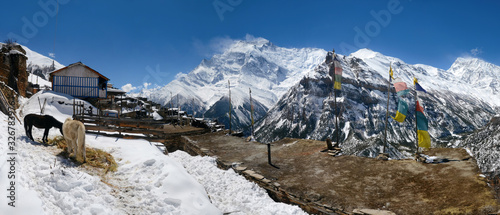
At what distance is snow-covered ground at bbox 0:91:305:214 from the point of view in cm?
640

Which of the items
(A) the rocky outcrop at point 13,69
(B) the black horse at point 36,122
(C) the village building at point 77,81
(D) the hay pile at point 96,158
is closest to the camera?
(D) the hay pile at point 96,158

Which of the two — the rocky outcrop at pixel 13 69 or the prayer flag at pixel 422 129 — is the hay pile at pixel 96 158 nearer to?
the prayer flag at pixel 422 129

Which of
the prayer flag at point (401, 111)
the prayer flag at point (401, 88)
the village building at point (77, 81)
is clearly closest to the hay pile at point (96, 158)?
the prayer flag at point (401, 111)

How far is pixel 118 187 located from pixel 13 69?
34628mm

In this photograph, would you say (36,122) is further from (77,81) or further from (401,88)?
(77,81)

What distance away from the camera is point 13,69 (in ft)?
103

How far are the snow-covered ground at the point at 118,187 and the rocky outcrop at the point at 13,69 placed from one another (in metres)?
26.0

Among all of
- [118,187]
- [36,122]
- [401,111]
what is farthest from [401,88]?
[36,122]

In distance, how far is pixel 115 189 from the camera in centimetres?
873

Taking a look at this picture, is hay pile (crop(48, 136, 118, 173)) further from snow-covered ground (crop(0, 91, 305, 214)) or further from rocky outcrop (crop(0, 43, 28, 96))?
rocky outcrop (crop(0, 43, 28, 96))

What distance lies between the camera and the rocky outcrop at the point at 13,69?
29922 mm

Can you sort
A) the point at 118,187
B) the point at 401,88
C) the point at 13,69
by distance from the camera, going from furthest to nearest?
the point at 13,69 → the point at 401,88 → the point at 118,187

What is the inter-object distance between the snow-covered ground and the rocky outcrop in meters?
26.0

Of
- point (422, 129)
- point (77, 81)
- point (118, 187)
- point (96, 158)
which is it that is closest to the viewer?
point (118, 187)
